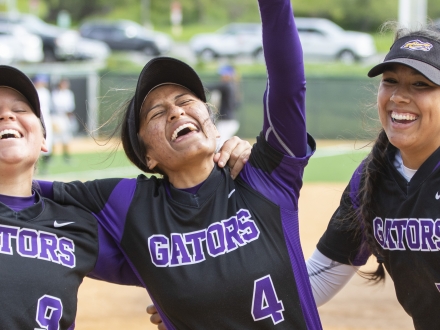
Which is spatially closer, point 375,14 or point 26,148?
point 26,148

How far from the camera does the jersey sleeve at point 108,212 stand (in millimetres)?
2615

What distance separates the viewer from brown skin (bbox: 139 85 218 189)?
2.58 metres

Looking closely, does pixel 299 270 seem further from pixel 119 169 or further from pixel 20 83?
pixel 119 169

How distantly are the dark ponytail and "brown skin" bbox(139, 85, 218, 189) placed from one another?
63 centimetres

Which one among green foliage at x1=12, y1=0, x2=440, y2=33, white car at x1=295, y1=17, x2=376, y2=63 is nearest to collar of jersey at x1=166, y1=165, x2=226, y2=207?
white car at x1=295, y1=17, x2=376, y2=63

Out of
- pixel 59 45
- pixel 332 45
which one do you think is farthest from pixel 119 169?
pixel 332 45

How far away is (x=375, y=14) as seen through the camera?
5003 cm

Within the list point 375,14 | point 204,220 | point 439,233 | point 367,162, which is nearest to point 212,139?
point 204,220

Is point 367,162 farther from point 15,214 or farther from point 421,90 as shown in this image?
point 15,214

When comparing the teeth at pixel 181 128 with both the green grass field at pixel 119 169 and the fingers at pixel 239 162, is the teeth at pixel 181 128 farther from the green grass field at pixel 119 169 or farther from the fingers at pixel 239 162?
the green grass field at pixel 119 169

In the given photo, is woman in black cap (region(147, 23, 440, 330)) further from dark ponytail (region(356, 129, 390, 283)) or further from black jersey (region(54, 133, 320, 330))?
black jersey (region(54, 133, 320, 330))

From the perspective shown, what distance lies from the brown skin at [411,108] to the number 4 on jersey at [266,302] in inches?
28.0

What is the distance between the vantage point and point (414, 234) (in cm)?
250

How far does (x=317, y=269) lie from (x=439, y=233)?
27.0 inches
